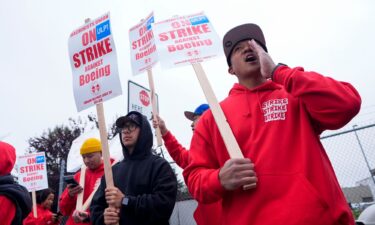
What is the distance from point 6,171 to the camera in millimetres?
3295

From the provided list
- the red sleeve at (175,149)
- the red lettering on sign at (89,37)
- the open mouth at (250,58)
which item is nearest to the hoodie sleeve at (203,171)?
the open mouth at (250,58)

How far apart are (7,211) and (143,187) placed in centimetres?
124

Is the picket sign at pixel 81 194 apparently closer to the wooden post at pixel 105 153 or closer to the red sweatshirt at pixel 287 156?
the wooden post at pixel 105 153

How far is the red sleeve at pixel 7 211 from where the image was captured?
10.2ft

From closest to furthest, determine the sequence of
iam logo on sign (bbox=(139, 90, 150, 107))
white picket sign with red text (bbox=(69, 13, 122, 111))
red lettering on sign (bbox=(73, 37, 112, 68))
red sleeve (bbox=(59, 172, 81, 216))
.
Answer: white picket sign with red text (bbox=(69, 13, 122, 111))
red lettering on sign (bbox=(73, 37, 112, 68))
red sleeve (bbox=(59, 172, 81, 216))
iam logo on sign (bbox=(139, 90, 150, 107))

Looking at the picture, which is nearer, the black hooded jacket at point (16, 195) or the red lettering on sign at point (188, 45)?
the red lettering on sign at point (188, 45)

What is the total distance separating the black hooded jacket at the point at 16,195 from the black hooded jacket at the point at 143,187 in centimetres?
67

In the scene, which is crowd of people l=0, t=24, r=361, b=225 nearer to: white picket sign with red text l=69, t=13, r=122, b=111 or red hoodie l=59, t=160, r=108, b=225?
white picket sign with red text l=69, t=13, r=122, b=111

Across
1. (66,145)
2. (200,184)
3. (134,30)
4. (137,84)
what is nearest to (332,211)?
(200,184)

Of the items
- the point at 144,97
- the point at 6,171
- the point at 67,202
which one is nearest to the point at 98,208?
the point at 6,171

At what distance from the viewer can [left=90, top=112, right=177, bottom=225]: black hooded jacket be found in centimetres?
285

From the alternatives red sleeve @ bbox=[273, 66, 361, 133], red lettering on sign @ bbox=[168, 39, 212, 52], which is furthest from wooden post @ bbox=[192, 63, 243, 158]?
red sleeve @ bbox=[273, 66, 361, 133]

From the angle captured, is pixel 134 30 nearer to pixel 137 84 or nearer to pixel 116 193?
pixel 137 84

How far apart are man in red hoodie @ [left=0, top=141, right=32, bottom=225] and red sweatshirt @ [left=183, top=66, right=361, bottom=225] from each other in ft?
6.53
